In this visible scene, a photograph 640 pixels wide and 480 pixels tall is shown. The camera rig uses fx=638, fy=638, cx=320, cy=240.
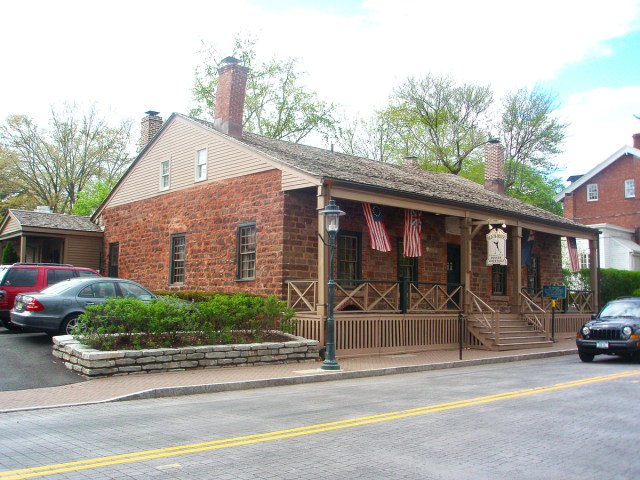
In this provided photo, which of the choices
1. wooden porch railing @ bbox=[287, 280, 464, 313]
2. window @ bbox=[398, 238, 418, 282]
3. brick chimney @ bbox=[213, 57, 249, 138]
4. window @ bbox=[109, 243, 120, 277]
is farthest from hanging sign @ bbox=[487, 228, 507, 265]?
window @ bbox=[109, 243, 120, 277]

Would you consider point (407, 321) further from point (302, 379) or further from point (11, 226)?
point (11, 226)

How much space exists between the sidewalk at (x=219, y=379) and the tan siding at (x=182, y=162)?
6.70 metres

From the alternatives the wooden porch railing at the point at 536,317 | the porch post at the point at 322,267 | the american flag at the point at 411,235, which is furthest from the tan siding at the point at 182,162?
the wooden porch railing at the point at 536,317

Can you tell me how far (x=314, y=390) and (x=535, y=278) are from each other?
740 inches

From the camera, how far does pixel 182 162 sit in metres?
22.4

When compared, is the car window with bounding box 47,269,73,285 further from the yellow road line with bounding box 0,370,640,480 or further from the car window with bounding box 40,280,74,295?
the yellow road line with bounding box 0,370,640,480

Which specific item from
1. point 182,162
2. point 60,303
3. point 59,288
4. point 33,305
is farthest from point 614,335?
point 182,162

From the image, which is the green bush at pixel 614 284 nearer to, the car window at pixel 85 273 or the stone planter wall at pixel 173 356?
the stone planter wall at pixel 173 356

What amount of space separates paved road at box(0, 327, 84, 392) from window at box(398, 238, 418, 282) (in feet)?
35.5

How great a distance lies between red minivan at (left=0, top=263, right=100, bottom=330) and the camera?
1634 centimetres

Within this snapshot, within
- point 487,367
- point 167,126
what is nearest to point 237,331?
point 487,367

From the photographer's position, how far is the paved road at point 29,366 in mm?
11086

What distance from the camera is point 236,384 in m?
11.4

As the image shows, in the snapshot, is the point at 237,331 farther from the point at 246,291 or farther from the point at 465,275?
the point at 465,275
